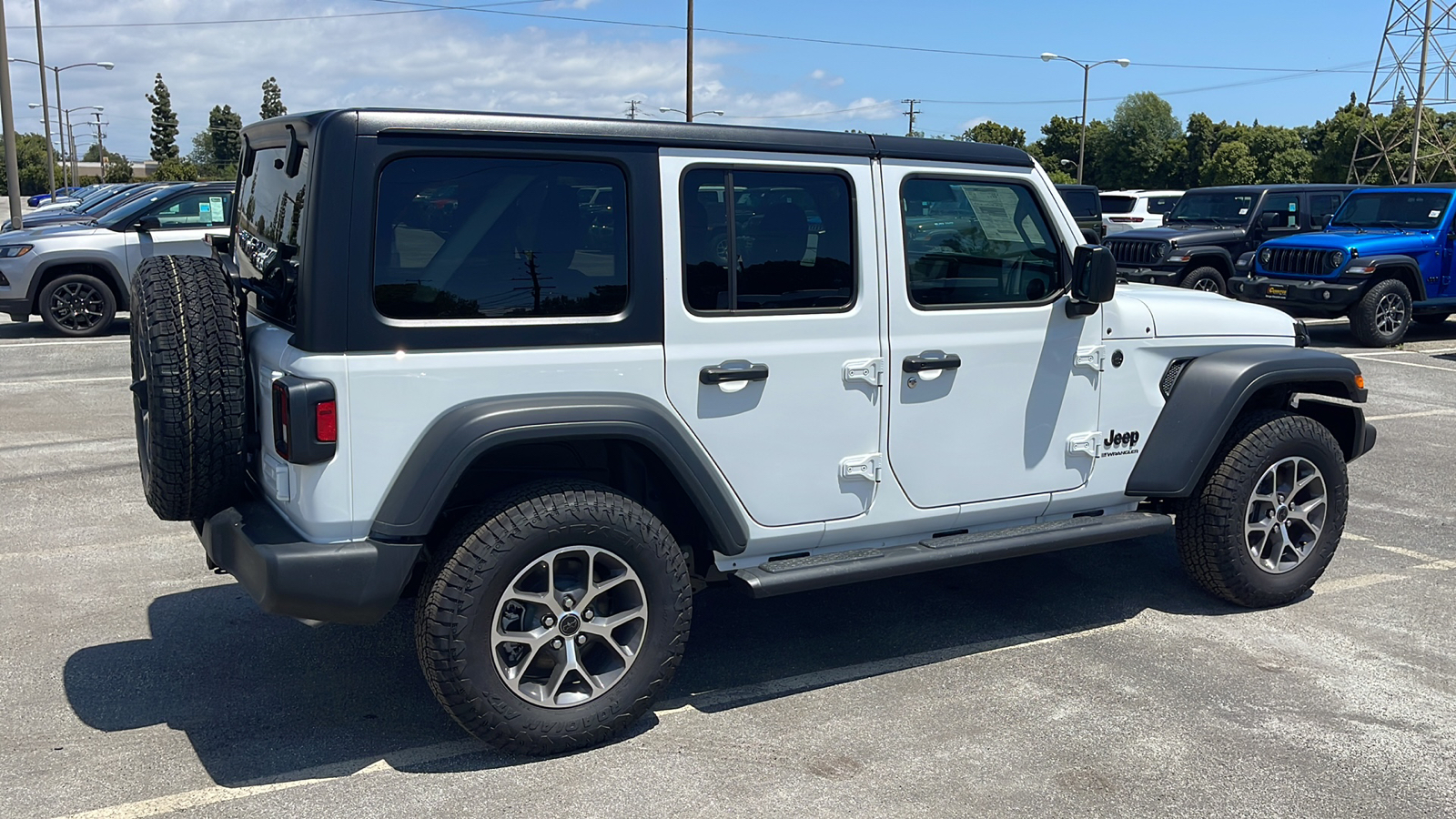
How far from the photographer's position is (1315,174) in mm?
55875

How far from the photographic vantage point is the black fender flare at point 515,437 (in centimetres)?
351

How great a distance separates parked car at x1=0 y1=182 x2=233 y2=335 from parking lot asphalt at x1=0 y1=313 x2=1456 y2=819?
8.01 metres

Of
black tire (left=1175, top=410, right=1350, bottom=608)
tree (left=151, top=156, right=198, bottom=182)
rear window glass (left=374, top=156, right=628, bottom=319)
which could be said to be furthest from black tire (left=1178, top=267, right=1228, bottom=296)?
tree (left=151, top=156, right=198, bottom=182)

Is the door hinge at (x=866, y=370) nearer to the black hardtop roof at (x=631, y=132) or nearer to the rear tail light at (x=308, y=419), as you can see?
the black hardtop roof at (x=631, y=132)

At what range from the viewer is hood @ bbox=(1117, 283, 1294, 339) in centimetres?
496

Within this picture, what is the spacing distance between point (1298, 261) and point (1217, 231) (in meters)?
2.22

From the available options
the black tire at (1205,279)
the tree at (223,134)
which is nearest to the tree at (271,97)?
the tree at (223,134)

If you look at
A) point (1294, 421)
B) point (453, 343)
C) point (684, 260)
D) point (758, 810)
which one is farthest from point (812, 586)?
point (1294, 421)

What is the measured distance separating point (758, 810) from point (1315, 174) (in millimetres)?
60150

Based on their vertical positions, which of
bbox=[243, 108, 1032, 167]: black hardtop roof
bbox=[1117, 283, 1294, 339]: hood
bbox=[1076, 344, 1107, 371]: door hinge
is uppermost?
bbox=[243, 108, 1032, 167]: black hardtop roof

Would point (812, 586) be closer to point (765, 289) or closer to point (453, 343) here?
point (765, 289)

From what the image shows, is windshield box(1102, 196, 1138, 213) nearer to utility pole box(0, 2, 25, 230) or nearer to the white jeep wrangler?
utility pole box(0, 2, 25, 230)

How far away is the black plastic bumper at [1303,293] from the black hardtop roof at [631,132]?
36.4 ft

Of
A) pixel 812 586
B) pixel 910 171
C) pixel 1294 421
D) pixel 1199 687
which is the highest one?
pixel 910 171
